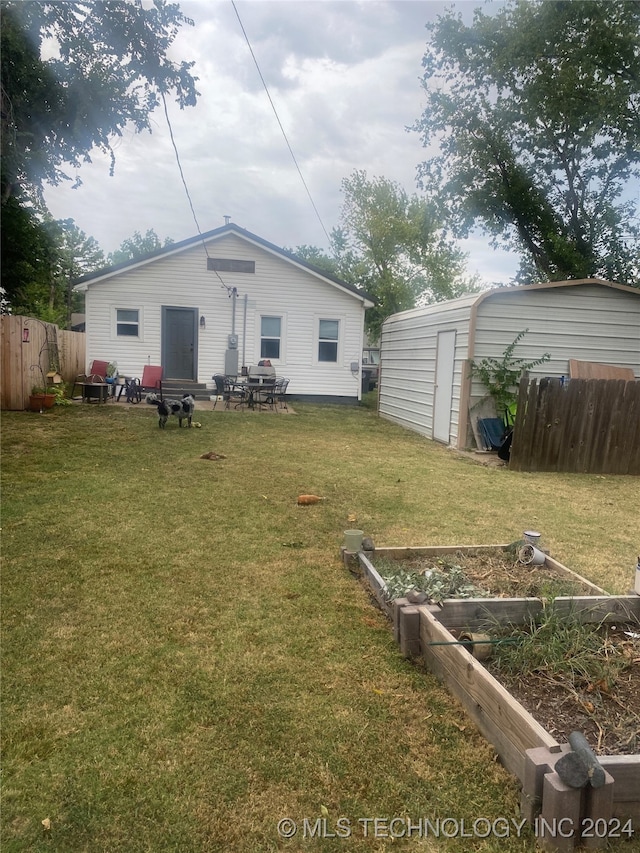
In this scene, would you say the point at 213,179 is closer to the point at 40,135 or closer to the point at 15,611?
the point at 40,135

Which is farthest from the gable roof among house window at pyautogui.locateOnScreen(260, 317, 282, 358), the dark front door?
house window at pyautogui.locateOnScreen(260, 317, 282, 358)

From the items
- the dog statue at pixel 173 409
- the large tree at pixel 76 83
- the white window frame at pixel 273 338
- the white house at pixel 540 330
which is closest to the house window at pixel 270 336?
the white window frame at pixel 273 338

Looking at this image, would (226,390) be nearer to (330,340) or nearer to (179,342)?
(179,342)

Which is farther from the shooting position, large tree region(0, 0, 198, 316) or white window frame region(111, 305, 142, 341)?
white window frame region(111, 305, 142, 341)

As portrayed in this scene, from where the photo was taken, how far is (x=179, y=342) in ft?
52.6

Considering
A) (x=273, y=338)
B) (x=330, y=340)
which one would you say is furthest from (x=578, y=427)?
(x=273, y=338)

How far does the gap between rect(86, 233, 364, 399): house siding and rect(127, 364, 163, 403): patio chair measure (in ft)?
3.54

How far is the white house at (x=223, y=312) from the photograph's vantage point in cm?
1563

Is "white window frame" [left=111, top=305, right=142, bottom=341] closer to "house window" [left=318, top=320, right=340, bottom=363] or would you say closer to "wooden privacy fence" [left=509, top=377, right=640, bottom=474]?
"house window" [left=318, top=320, right=340, bottom=363]

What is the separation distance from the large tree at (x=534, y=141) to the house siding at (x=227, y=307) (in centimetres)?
962

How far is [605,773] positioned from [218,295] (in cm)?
1570

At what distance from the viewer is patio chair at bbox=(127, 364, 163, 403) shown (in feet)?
46.0

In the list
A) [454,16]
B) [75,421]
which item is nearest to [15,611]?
[75,421]

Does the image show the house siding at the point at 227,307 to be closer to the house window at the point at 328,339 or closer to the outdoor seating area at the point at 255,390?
the house window at the point at 328,339
